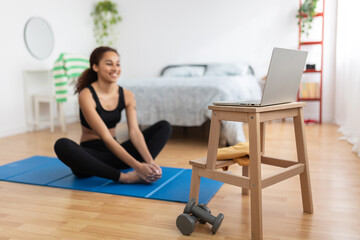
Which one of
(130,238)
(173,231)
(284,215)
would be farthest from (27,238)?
(284,215)

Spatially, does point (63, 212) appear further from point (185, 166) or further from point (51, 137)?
point (51, 137)

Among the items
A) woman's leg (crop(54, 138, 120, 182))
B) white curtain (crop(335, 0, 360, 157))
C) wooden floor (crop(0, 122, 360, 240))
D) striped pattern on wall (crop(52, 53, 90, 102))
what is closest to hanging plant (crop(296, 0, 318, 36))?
white curtain (crop(335, 0, 360, 157))

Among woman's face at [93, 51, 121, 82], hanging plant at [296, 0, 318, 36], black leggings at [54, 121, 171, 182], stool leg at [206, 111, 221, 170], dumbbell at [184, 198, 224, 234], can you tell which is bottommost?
dumbbell at [184, 198, 224, 234]

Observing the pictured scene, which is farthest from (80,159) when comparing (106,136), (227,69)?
(227,69)

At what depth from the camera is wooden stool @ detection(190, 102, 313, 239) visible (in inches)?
50.1

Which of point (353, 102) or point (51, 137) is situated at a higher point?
point (353, 102)

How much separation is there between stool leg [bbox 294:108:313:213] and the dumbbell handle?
1.53 ft

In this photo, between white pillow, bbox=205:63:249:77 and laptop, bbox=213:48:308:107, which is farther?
white pillow, bbox=205:63:249:77

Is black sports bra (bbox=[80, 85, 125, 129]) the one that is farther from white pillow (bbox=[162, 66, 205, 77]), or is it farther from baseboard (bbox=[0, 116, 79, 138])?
white pillow (bbox=[162, 66, 205, 77])

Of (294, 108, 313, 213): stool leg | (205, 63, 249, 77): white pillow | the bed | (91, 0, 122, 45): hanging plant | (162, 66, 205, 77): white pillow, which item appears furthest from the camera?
(91, 0, 122, 45): hanging plant

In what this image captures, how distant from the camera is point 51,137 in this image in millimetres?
3602

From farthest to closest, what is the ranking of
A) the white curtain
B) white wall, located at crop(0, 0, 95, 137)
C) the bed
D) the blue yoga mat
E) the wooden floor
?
1. white wall, located at crop(0, 0, 95, 137)
2. the white curtain
3. the bed
4. the blue yoga mat
5. the wooden floor

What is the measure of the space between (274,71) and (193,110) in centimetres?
175

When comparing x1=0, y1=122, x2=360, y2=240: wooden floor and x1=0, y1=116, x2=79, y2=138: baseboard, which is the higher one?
x1=0, y1=122, x2=360, y2=240: wooden floor
